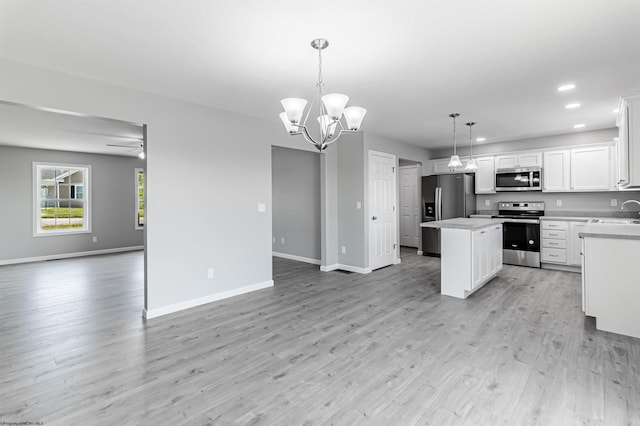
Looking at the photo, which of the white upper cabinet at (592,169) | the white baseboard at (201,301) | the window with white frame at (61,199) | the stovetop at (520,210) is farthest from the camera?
the window with white frame at (61,199)

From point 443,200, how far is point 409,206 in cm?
155

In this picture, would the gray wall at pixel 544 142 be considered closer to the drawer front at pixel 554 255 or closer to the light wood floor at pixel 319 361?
the drawer front at pixel 554 255

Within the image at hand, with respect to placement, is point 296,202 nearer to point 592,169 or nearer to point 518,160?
point 518,160

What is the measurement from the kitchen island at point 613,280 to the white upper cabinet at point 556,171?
3.28 meters

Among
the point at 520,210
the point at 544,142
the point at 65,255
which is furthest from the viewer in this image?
the point at 65,255

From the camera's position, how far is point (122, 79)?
319cm

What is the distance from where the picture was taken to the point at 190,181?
12.8ft

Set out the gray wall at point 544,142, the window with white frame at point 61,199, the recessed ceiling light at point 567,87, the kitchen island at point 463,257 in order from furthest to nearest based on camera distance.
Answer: the window with white frame at point 61,199 < the gray wall at point 544,142 < the kitchen island at point 463,257 < the recessed ceiling light at point 567,87

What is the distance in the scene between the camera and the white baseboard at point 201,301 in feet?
11.9

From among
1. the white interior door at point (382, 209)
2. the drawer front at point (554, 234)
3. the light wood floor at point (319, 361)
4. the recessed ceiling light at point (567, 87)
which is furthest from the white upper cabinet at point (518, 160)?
the recessed ceiling light at point (567, 87)

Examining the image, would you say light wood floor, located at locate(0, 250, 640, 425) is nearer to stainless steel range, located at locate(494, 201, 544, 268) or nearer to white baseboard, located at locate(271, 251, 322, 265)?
stainless steel range, located at locate(494, 201, 544, 268)

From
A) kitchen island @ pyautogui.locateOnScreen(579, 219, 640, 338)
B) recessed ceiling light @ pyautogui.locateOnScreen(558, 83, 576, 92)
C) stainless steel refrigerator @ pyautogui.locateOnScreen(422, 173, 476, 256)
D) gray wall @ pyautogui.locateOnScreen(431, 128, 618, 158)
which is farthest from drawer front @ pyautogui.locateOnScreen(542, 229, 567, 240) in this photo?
recessed ceiling light @ pyautogui.locateOnScreen(558, 83, 576, 92)

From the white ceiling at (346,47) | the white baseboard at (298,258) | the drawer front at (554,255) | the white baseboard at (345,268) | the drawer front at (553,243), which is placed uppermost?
the white ceiling at (346,47)

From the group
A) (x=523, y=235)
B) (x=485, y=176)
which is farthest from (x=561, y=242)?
(x=485, y=176)
